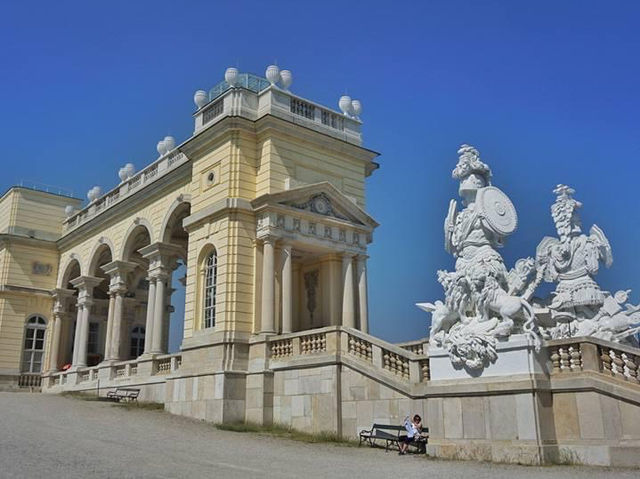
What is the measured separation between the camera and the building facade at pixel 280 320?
1103cm

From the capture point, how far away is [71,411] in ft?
62.8

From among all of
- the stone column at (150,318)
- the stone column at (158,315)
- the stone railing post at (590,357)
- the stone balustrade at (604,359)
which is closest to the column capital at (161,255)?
the stone column at (158,315)

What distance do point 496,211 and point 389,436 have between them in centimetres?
499

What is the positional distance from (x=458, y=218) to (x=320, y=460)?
17.5ft

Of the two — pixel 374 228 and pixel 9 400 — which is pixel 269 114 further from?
pixel 9 400

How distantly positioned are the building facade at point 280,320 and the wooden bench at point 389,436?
32cm

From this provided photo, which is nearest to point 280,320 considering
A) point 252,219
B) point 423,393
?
point 252,219

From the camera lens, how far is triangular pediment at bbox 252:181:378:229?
2051cm

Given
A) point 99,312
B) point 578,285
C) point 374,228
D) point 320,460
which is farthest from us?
point 99,312

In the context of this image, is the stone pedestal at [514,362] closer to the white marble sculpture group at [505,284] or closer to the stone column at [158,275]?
the white marble sculpture group at [505,284]

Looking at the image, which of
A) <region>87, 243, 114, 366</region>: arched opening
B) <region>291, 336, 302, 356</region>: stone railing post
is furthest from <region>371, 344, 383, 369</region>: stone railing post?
<region>87, 243, 114, 366</region>: arched opening

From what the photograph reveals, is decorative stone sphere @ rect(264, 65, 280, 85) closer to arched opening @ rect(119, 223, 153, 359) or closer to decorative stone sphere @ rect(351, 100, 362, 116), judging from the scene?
decorative stone sphere @ rect(351, 100, 362, 116)

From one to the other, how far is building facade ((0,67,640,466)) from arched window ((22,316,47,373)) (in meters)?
0.10

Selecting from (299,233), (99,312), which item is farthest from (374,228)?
(99,312)
